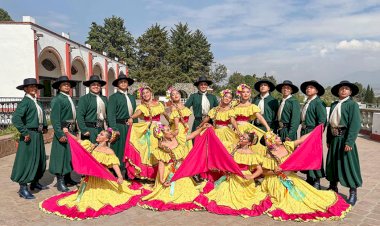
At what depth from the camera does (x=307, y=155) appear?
4766 millimetres

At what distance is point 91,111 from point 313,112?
4203 mm

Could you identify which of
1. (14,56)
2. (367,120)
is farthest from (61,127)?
(14,56)

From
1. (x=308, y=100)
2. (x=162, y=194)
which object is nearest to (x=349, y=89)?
(x=308, y=100)

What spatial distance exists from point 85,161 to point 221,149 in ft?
7.19

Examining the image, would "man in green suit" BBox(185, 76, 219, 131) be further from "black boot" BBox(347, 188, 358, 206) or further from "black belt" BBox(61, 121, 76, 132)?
"black boot" BBox(347, 188, 358, 206)

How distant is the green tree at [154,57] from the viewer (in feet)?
156

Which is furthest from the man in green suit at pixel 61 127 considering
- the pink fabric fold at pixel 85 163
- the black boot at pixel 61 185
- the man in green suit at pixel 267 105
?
the man in green suit at pixel 267 105

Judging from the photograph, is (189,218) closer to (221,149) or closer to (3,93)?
(221,149)

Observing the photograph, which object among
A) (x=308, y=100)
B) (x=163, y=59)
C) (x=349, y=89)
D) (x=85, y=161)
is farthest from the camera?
(x=163, y=59)

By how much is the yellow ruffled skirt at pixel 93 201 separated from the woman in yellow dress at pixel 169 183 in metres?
0.33

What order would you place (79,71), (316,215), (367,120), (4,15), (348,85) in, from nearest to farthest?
(316,215)
(348,85)
(367,120)
(79,71)
(4,15)

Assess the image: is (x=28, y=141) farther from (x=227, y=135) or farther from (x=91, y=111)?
(x=227, y=135)

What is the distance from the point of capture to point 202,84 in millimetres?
6906

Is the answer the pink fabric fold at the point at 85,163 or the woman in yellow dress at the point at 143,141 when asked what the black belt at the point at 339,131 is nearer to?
the woman in yellow dress at the point at 143,141
